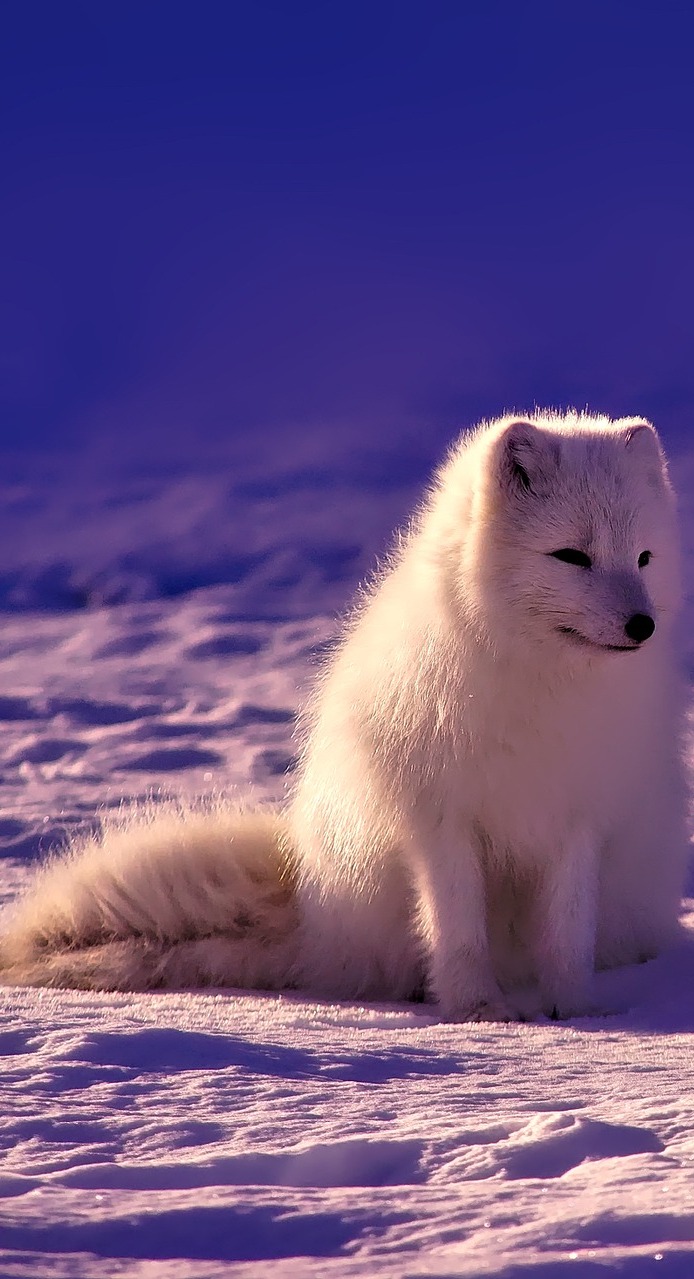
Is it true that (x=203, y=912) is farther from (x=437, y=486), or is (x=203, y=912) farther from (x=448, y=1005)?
(x=437, y=486)

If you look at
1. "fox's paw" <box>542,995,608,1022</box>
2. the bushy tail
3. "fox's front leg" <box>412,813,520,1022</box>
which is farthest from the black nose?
the bushy tail

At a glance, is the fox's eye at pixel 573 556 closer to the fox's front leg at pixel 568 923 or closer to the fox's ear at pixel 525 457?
the fox's ear at pixel 525 457

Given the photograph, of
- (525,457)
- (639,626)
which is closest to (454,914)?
(639,626)

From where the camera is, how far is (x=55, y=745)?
5.54 metres

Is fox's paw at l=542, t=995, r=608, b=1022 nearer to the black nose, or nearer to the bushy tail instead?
the bushy tail

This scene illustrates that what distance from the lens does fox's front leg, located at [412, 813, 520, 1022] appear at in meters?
3.20

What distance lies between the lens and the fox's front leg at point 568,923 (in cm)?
325

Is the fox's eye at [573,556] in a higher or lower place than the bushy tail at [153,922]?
higher

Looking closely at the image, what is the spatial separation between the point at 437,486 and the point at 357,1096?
1.69m

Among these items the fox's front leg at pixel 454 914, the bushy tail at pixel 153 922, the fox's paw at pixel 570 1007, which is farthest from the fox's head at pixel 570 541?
the bushy tail at pixel 153 922

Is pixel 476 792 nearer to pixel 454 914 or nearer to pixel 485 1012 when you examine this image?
pixel 454 914

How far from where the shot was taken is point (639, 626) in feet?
9.61

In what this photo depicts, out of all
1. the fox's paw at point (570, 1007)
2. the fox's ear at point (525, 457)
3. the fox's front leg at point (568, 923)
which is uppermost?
the fox's ear at point (525, 457)

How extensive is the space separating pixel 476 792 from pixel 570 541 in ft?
1.79
